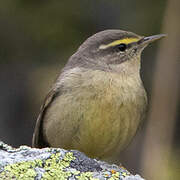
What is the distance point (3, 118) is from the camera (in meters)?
8.38

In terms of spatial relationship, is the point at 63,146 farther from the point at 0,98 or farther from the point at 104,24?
the point at 104,24

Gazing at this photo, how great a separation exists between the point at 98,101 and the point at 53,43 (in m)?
2.90

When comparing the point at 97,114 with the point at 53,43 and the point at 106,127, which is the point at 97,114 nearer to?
the point at 106,127

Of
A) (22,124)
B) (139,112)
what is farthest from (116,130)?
(22,124)

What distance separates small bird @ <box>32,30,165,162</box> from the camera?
5.91 m

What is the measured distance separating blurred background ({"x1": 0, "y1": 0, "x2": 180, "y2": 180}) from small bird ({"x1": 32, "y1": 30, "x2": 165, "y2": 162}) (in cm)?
150

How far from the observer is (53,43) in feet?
28.1

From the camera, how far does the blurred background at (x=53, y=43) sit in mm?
8094

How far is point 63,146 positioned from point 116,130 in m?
0.68

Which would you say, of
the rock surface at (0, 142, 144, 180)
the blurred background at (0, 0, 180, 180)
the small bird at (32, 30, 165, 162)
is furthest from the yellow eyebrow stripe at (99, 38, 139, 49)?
the rock surface at (0, 142, 144, 180)

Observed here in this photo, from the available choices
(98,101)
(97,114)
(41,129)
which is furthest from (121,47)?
(41,129)

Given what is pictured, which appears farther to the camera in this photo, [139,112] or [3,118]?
[3,118]

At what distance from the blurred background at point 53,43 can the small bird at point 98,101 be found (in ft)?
4.93

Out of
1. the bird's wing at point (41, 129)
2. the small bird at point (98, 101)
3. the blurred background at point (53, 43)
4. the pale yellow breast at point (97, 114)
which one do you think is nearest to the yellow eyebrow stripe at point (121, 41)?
the small bird at point (98, 101)
